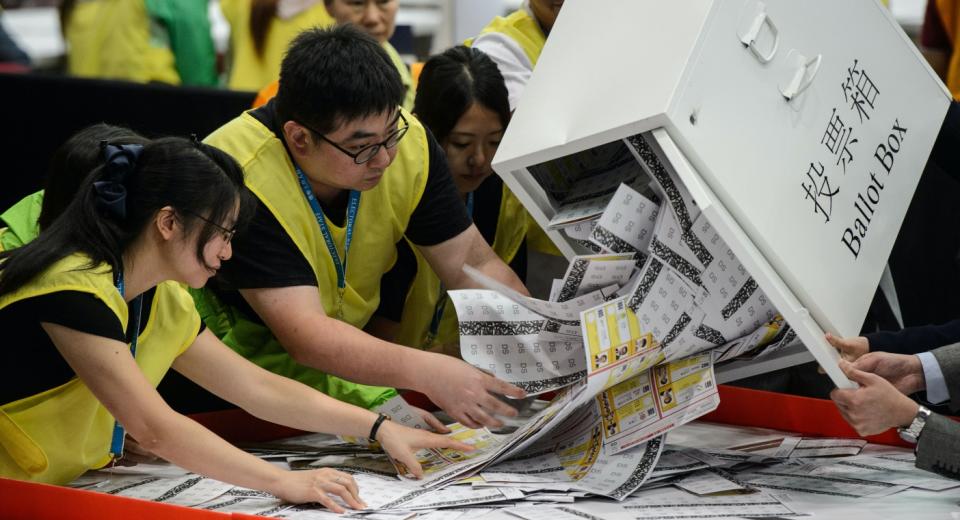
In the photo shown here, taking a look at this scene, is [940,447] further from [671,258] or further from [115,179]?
[115,179]

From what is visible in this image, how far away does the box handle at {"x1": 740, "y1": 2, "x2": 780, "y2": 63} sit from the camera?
1.89 metres

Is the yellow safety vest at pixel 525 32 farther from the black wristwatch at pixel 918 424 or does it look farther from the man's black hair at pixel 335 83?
the black wristwatch at pixel 918 424

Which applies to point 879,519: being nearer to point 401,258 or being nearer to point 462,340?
point 462,340

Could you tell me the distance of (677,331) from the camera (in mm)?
2010

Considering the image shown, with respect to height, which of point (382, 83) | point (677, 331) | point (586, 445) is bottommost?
point (586, 445)

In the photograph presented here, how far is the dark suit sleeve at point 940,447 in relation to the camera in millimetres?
1981

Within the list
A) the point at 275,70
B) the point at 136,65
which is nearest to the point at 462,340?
the point at 275,70

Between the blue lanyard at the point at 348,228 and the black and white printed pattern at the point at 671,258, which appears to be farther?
the blue lanyard at the point at 348,228

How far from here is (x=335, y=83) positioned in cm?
217

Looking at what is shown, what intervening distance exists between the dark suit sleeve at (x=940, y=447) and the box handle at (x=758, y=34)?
622mm

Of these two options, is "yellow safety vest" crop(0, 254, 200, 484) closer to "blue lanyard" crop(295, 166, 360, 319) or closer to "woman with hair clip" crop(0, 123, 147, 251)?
"woman with hair clip" crop(0, 123, 147, 251)

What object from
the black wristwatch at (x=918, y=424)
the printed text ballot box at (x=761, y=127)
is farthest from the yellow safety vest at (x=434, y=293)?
the black wristwatch at (x=918, y=424)

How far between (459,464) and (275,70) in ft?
7.16

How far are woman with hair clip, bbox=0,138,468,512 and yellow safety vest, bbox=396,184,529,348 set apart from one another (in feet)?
2.37
